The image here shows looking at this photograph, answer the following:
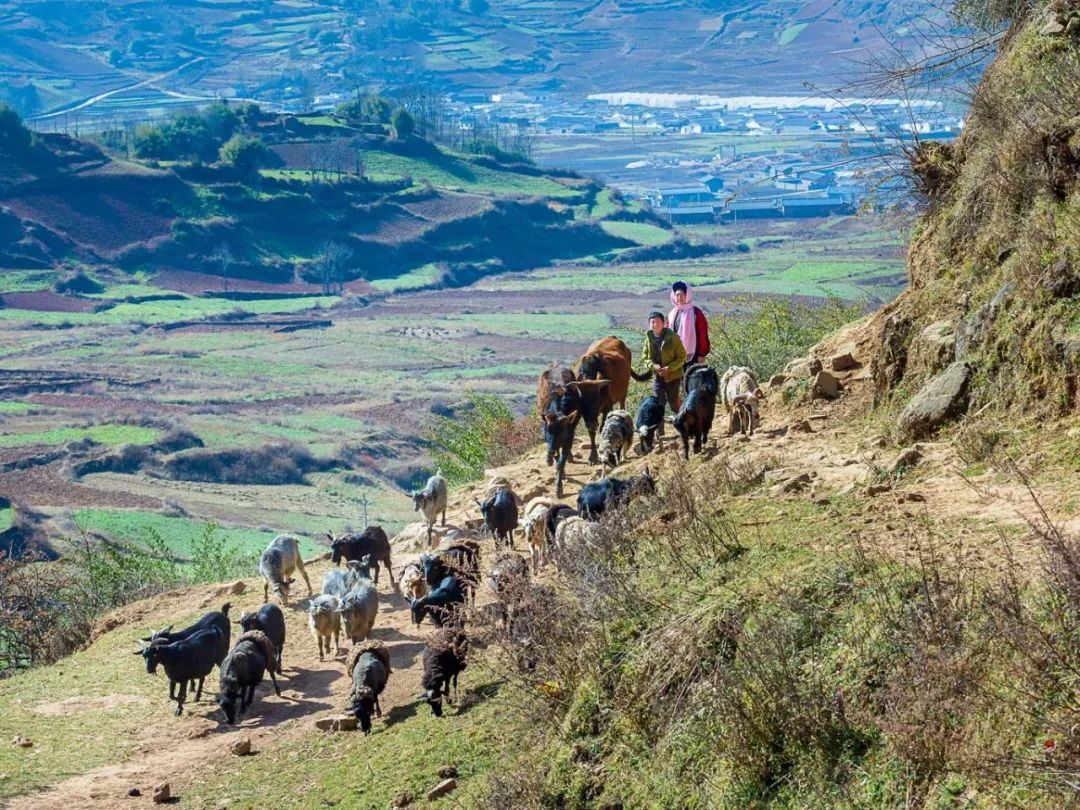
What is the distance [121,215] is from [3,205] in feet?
26.1

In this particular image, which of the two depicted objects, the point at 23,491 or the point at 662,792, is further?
the point at 23,491

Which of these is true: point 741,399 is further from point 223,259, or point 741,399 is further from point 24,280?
point 223,259

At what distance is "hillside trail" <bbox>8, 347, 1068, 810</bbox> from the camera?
33.5ft

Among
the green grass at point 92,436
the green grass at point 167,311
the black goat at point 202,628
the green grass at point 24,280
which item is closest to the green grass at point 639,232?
the green grass at point 167,311

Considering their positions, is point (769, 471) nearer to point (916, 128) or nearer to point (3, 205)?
point (916, 128)

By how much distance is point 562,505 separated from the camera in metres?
14.3

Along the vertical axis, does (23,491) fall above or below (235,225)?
below

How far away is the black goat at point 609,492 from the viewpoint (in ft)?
43.9

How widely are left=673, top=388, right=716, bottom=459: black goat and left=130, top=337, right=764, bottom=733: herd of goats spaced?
1 centimetres

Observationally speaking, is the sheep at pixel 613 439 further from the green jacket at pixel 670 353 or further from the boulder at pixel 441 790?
the boulder at pixel 441 790

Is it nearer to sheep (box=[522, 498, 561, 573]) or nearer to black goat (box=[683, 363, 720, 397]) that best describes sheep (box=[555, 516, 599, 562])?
sheep (box=[522, 498, 561, 573])

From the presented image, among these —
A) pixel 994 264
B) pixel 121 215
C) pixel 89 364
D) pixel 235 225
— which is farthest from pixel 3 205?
pixel 994 264

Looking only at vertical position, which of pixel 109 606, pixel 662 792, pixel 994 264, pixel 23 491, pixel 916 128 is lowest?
pixel 23 491

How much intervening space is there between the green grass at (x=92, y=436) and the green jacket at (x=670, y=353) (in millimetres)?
47398
